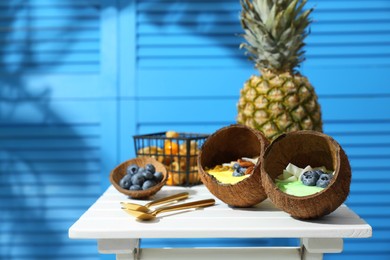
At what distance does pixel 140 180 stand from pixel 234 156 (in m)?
0.26

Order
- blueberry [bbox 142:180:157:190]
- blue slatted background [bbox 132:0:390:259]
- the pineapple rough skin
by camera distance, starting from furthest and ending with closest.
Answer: blue slatted background [bbox 132:0:390:259] → the pineapple rough skin → blueberry [bbox 142:180:157:190]

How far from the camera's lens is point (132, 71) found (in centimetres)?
248

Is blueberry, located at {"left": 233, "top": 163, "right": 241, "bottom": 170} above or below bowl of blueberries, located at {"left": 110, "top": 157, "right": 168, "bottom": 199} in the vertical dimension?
above

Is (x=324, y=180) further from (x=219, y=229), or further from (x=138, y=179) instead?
(x=138, y=179)

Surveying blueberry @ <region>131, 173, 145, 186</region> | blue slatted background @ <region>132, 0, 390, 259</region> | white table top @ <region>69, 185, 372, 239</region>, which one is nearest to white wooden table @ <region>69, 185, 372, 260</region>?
white table top @ <region>69, 185, 372, 239</region>

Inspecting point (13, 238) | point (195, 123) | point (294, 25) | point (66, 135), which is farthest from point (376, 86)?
point (13, 238)

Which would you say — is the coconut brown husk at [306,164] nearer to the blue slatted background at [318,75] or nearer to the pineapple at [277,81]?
the pineapple at [277,81]

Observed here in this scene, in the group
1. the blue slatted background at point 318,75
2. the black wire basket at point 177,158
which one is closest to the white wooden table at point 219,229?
the black wire basket at point 177,158

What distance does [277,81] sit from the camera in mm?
1499

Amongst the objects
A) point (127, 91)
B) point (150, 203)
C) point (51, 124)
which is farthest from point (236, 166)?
point (51, 124)

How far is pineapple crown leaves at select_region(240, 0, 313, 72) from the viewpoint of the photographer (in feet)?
5.10

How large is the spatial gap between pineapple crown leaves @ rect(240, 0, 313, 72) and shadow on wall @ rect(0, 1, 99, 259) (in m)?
1.23

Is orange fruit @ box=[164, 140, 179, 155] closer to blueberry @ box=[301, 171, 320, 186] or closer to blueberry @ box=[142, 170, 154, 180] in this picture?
blueberry @ box=[142, 170, 154, 180]

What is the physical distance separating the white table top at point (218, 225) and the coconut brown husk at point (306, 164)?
41 millimetres
